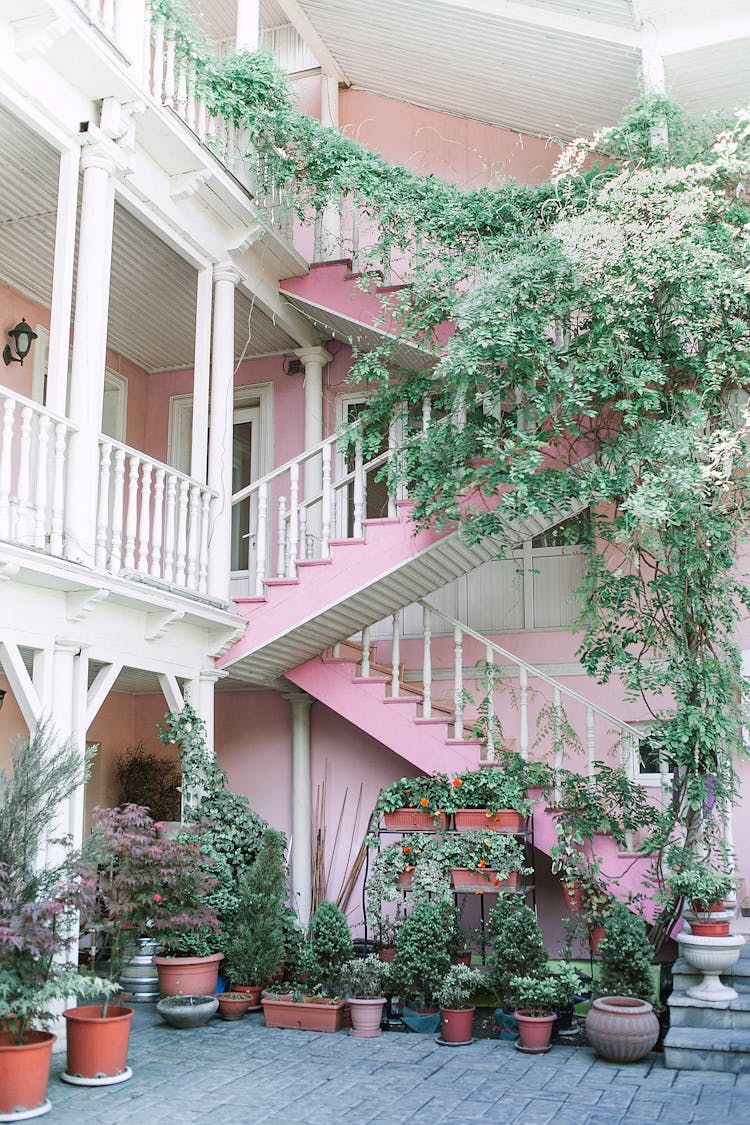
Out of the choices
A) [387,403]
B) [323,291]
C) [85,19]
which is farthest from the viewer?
[323,291]

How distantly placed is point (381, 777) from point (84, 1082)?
4690 millimetres

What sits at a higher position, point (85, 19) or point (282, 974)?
point (85, 19)

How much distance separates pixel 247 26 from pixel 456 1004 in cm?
783

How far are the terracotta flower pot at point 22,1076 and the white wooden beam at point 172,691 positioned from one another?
3192 mm

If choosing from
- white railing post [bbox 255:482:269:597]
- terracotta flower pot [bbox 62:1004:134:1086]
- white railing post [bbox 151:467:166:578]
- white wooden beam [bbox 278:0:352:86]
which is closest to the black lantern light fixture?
white railing post [bbox 151:467:166:578]

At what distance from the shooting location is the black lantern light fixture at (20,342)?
935 cm

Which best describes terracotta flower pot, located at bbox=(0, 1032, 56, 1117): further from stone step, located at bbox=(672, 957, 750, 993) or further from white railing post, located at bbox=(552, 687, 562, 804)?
white railing post, located at bbox=(552, 687, 562, 804)

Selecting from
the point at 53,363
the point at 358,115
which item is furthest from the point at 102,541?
the point at 358,115

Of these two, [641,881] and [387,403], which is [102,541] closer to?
[387,403]

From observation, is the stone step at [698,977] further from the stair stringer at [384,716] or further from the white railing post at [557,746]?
the stair stringer at [384,716]

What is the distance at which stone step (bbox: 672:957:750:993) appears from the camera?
6.78 m

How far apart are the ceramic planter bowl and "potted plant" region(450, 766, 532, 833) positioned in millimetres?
2161

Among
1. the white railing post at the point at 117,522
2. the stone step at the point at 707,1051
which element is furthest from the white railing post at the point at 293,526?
the stone step at the point at 707,1051

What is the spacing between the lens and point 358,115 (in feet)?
37.4
